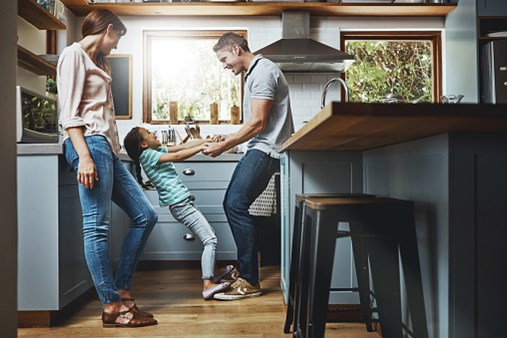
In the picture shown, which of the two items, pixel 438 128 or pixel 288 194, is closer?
pixel 438 128

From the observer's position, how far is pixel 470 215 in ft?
4.38

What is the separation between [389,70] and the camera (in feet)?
15.6

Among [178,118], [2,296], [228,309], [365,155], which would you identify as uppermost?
[178,118]

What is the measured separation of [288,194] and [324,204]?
0.93m

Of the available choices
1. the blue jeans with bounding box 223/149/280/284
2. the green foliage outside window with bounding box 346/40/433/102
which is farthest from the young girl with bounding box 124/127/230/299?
the green foliage outside window with bounding box 346/40/433/102

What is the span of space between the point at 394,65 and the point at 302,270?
338 cm

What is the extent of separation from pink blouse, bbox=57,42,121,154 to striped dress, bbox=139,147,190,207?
63 cm

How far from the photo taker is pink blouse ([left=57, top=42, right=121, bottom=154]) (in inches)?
86.1

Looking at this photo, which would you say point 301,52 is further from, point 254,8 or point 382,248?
point 382,248

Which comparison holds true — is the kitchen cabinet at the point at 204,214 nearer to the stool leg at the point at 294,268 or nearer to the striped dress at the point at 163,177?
the striped dress at the point at 163,177

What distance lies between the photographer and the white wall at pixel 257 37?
457 centimetres

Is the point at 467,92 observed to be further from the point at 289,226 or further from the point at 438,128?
the point at 438,128

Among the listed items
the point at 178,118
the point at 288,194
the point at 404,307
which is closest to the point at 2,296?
the point at 404,307

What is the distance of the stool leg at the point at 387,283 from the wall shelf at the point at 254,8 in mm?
3117
